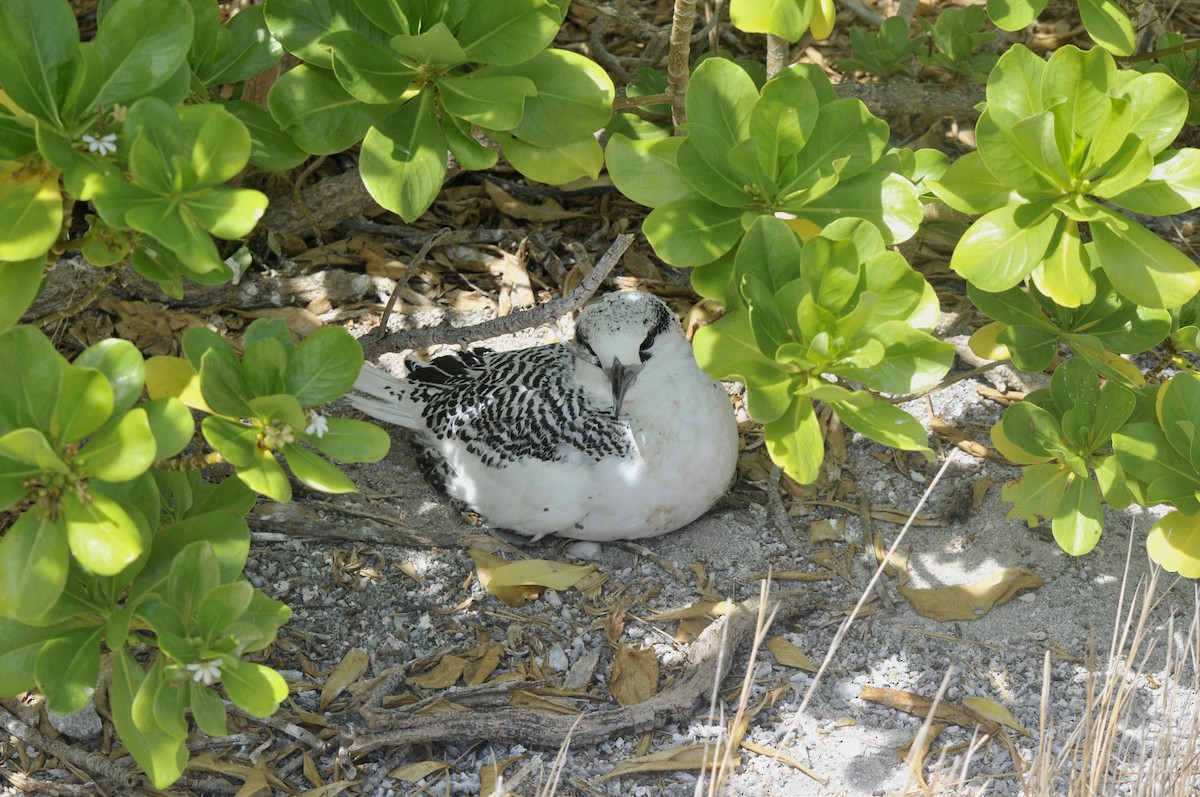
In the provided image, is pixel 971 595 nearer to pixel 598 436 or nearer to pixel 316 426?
pixel 598 436

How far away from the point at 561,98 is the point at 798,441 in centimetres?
83

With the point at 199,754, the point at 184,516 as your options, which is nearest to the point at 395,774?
the point at 199,754

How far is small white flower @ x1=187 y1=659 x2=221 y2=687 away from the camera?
73.7 inches

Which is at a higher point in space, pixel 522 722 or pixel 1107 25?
pixel 1107 25

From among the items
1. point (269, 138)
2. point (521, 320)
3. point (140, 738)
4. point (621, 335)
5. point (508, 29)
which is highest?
point (508, 29)

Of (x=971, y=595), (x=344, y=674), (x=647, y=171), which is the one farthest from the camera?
(x=971, y=595)

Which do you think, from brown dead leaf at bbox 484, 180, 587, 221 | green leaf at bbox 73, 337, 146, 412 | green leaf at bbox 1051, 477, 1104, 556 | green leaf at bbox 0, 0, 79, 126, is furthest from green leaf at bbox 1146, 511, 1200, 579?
brown dead leaf at bbox 484, 180, 587, 221

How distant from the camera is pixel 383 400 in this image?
4.01 m

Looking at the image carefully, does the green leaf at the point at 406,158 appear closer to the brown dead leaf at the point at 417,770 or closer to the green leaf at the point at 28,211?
the green leaf at the point at 28,211

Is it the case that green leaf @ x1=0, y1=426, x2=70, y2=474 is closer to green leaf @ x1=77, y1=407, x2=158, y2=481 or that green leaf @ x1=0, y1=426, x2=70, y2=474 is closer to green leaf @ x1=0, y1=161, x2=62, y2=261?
green leaf @ x1=77, y1=407, x2=158, y2=481

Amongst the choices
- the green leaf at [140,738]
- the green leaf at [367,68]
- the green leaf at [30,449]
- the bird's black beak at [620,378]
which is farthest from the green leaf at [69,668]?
the bird's black beak at [620,378]

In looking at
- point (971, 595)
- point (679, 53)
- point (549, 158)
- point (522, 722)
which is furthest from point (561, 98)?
point (971, 595)

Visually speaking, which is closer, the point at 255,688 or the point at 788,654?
the point at 255,688

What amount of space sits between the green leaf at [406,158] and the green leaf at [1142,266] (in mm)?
1290
